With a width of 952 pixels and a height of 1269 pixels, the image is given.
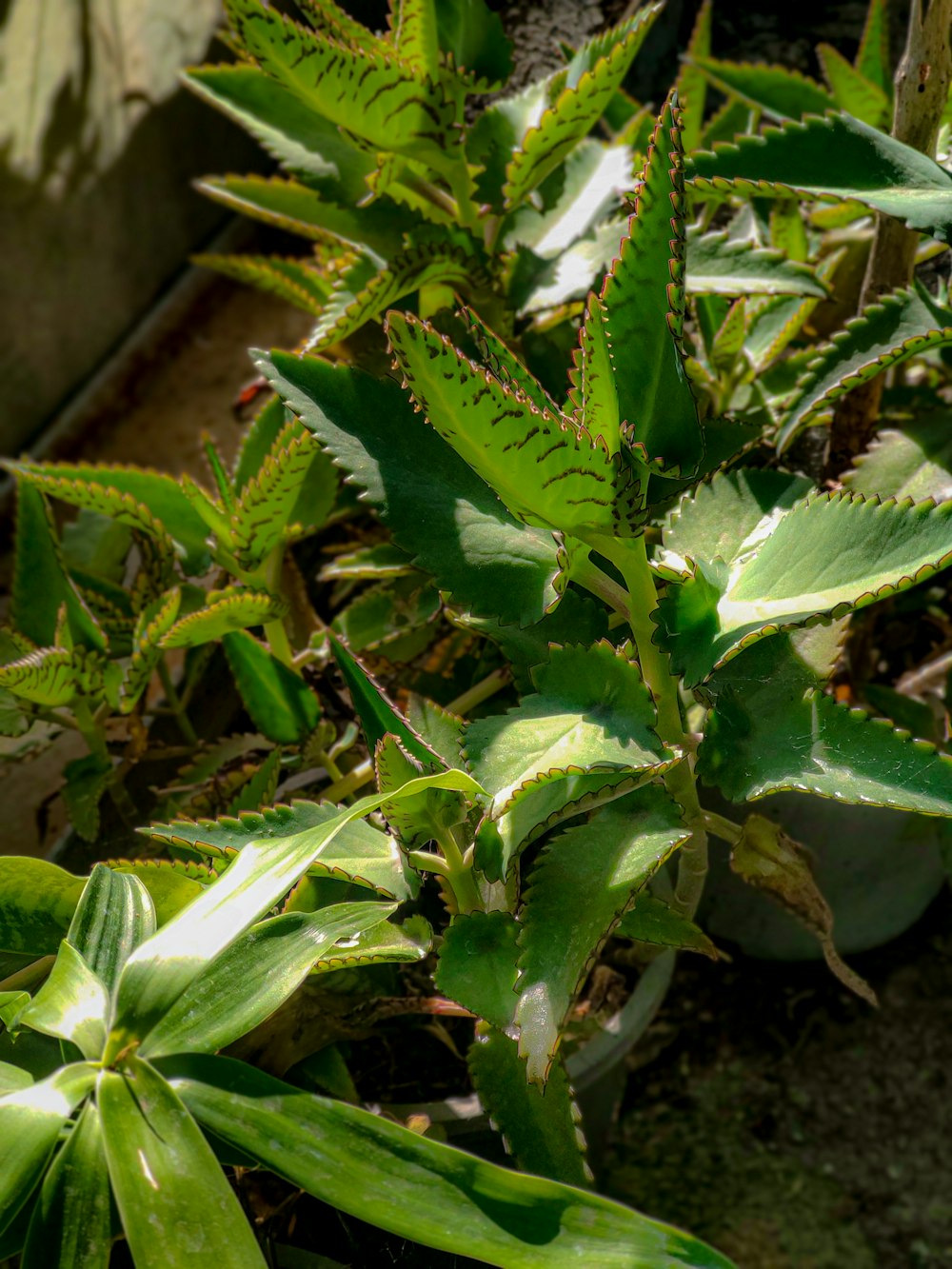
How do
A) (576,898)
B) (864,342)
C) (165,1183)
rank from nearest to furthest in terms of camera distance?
(165,1183) → (576,898) → (864,342)

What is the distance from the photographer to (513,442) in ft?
1.42

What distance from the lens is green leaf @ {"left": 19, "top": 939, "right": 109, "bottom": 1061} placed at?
17.0 inches

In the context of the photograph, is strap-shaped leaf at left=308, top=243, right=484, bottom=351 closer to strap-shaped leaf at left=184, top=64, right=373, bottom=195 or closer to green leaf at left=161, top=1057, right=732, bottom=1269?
strap-shaped leaf at left=184, top=64, right=373, bottom=195

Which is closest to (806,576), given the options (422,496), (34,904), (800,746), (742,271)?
(800,746)

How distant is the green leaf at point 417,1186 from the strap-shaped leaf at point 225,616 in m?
0.27

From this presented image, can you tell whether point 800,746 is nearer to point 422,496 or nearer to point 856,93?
point 422,496

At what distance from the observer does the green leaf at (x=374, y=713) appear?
0.52 meters

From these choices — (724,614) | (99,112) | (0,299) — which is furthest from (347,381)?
(99,112)

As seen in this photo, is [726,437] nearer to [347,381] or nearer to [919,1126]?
[347,381]

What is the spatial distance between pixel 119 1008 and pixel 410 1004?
21cm

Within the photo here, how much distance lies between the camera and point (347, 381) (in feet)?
1.77

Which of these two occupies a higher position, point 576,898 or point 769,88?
point 769,88

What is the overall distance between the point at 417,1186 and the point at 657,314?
367 millimetres

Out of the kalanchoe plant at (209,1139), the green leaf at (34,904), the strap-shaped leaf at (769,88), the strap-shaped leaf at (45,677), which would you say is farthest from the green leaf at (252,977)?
the strap-shaped leaf at (769,88)
